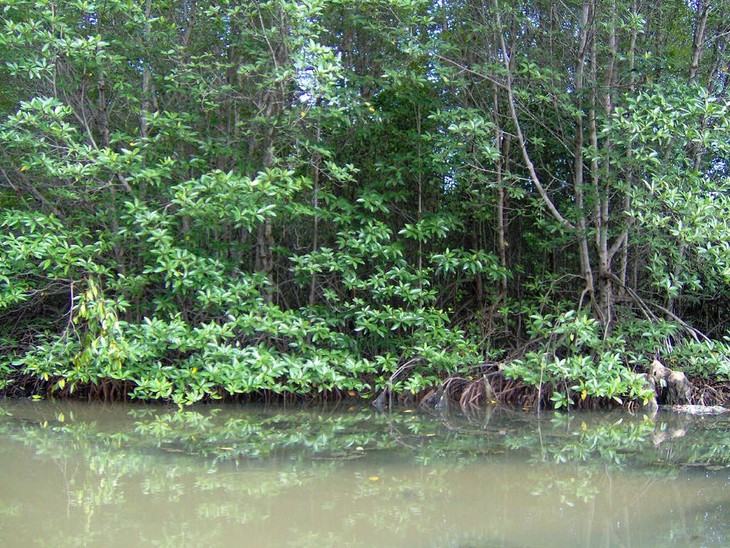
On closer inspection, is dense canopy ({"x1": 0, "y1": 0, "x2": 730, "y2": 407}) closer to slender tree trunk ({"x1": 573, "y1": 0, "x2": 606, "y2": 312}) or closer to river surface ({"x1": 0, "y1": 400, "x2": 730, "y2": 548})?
slender tree trunk ({"x1": 573, "y1": 0, "x2": 606, "y2": 312})

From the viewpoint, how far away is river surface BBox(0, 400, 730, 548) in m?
3.23

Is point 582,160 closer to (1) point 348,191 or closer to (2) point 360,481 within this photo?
(1) point 348,191

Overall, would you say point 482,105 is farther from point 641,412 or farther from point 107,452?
point 107,452

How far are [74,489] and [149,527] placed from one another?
0.82 m

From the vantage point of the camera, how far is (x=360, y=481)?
4.05 metres

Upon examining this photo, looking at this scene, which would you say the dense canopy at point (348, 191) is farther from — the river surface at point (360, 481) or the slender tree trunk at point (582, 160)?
the river surface at point (360, 481)

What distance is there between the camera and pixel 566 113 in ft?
24.2

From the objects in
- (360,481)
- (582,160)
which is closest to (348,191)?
(582,160)

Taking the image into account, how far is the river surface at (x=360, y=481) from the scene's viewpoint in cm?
323

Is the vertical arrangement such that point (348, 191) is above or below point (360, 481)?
above

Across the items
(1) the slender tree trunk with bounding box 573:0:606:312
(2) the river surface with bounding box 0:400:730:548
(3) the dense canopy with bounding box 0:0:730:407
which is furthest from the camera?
(1) the slender tree trunk with bounding box 573:0:606:312

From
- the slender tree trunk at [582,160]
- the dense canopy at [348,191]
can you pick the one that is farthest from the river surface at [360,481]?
the slender tree trunk at [582,160]

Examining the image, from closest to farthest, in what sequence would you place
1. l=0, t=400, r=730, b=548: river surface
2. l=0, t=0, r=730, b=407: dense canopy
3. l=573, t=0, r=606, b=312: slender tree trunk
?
l=0, t=400, r=730, b=548: river surface < l=0, t=0, r=730, b=407: dense canopy < l=573, t=0, r=606, b=312: slender tree trunk

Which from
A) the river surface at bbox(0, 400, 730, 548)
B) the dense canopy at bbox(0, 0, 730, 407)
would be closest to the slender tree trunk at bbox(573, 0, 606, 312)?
the dense canopy at bbox(0, 0, 730, 407)
